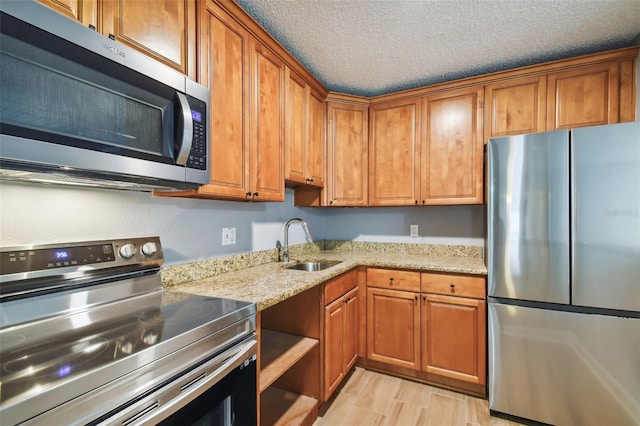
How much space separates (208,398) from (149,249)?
0.71 m

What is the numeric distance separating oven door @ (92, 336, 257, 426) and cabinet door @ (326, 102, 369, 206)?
163 centimetres

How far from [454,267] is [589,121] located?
1307 mm

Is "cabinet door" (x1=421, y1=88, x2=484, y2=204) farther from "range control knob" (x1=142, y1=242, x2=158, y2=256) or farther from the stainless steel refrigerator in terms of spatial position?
"range control knob" (x1=142, y1=242, x2=158, y2=256)

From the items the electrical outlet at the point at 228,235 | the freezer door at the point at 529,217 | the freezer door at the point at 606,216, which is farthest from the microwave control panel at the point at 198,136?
the freezer door at the point at 606,216

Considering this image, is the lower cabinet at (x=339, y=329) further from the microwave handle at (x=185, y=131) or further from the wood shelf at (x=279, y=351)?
the microwave handle at (x=185, y=131)

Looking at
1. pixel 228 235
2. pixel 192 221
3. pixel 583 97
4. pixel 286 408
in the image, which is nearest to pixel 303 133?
pixel 228 235

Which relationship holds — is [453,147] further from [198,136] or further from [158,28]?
[158,28]

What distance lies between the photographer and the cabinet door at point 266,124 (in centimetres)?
166

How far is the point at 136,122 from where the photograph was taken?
991 millimetres

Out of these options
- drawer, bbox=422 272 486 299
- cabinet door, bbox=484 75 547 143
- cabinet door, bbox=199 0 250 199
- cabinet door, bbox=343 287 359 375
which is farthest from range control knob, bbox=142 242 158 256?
cabinet door, bbox=484 75 547 143

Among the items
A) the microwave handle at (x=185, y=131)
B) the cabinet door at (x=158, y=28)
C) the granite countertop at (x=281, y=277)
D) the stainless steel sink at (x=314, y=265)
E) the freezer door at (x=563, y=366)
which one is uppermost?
the cabinet door at (x=158, y=28)

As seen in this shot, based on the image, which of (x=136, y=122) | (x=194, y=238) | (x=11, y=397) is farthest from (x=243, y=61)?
(x=11, y=397)

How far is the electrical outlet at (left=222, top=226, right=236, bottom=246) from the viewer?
1840 mm

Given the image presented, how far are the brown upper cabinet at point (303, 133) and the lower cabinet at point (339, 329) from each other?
790mm
